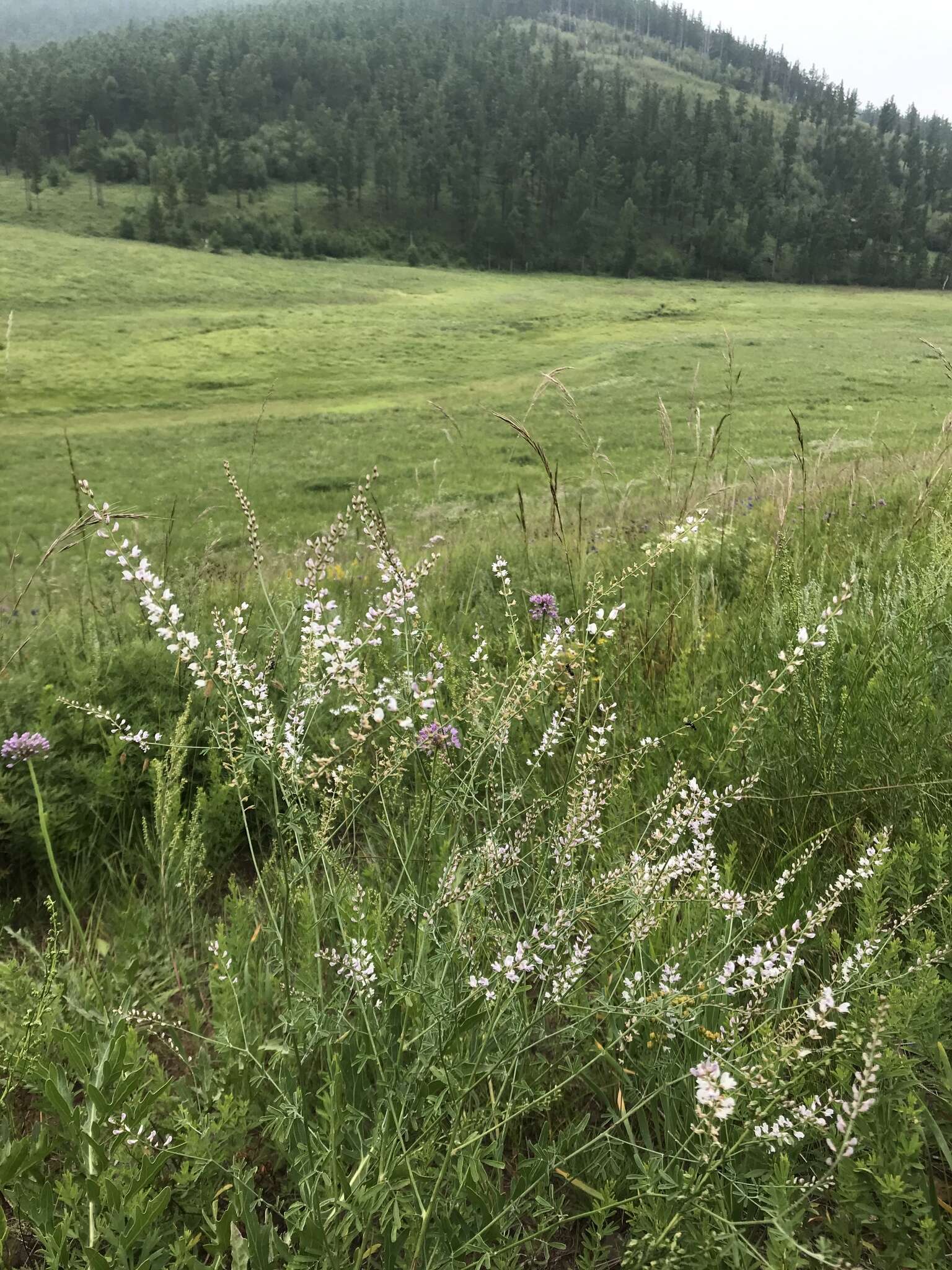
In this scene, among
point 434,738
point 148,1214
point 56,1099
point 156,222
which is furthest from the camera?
point 156,222

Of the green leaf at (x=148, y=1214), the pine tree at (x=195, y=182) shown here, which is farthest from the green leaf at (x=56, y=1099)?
the pine tree at (x=195, y=182)

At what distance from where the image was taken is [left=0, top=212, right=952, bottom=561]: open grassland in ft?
71.8

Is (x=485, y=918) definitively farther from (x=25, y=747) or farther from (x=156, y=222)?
(x=156, y=222)

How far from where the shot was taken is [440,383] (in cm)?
4022

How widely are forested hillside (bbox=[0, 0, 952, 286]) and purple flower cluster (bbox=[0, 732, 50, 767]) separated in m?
101

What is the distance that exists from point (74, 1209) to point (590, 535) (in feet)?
21.2

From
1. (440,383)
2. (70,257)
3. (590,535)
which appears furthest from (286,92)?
(590,535)

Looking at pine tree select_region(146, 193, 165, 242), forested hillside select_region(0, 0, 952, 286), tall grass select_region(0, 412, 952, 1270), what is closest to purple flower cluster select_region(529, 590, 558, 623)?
tall grass select_region(0, 412, 952, 1270)

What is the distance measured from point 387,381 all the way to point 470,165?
9786cm

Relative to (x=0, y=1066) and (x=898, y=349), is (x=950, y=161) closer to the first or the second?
(x=898, y=349)

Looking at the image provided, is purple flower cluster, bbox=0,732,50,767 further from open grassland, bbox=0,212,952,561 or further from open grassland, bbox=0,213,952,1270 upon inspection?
open grassland, bbox=0,212,952,561

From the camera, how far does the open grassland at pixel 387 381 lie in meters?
21.9

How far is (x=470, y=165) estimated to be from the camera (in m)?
116

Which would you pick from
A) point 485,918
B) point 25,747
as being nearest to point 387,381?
point 25,747
